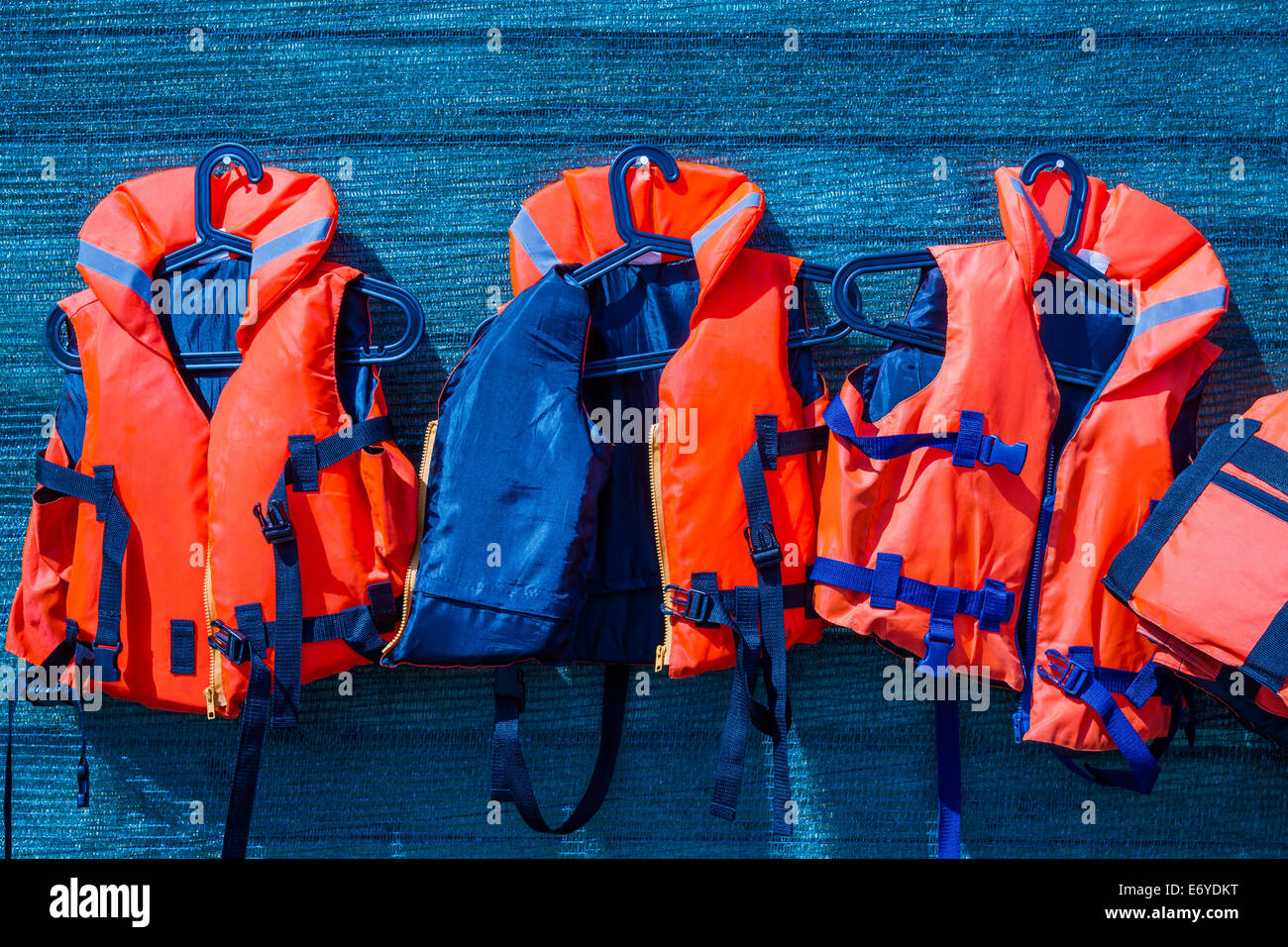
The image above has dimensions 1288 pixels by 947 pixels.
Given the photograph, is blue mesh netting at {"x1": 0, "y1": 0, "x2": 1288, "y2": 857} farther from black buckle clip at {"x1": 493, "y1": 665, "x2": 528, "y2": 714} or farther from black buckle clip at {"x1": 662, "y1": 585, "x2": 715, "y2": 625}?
black buckle clip at {"x1": 662, "y1": 585, "x2": 715, "y2": 625}

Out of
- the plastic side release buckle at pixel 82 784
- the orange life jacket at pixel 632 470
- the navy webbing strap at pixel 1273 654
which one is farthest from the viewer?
the plastic side release buckle at pixel 82 784

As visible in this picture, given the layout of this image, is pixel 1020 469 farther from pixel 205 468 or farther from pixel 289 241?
pixel 205 468

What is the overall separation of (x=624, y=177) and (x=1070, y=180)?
89cm

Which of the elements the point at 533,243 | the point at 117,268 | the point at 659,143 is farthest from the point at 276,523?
the point at 659,143

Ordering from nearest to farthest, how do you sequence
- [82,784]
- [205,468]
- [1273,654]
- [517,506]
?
[1273,654] < [517,506] < [205,468] < [82,784]

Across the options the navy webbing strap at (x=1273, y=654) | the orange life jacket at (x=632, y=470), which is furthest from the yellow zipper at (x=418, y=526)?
the navy webbing strap at (x=1273, y=654)

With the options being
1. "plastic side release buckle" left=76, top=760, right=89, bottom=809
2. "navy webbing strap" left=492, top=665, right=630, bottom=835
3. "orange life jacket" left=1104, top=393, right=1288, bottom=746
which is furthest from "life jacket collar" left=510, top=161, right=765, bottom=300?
"plastic side release buckle" left=76, top=760, right=89, bottom=809

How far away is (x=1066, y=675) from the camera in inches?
66.9

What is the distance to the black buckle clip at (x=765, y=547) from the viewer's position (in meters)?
1.66

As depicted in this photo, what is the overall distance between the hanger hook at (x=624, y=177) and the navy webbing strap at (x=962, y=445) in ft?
1.84

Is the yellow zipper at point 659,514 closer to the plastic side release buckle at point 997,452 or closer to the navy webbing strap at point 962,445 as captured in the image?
the navy webbing strap at point 962,445

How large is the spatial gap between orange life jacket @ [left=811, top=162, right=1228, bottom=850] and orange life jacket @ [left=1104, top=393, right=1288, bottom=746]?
0.21 feet

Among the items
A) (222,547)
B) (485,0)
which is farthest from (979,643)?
(485,0)

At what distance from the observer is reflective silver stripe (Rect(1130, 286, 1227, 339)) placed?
5.48 feet
